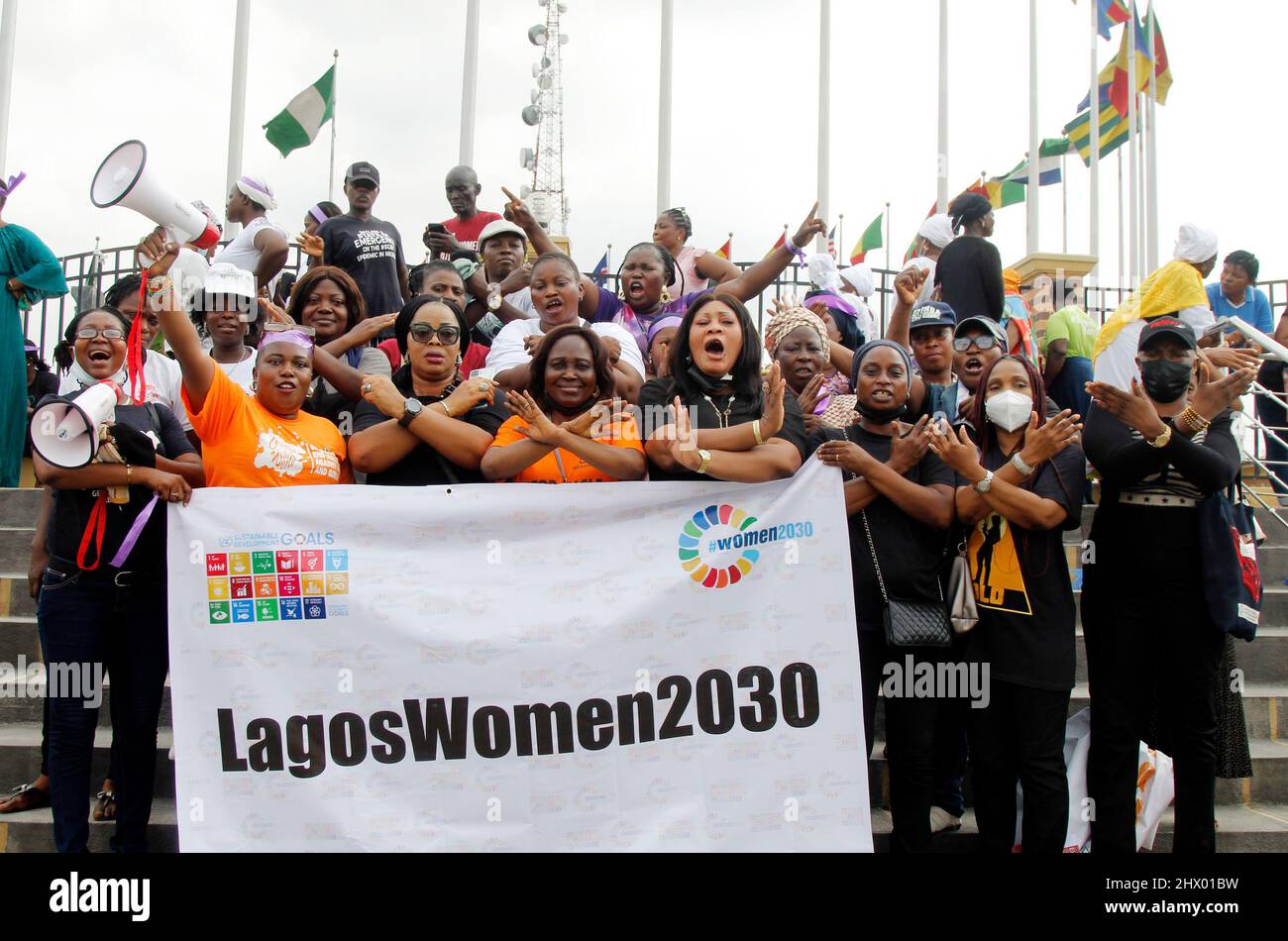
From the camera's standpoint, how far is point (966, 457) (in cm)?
407

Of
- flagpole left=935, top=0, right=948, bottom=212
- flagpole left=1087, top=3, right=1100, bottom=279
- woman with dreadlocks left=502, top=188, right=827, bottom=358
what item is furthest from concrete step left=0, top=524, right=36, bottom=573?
flagpole left=1087, top=3, right=1100, bottom=279

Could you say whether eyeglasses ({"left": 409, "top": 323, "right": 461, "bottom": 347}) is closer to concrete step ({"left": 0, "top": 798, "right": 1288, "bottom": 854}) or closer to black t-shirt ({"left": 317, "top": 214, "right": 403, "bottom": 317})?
concrete step ({"left": 0, "top": 798, "right": 1288, "bottom": 854})

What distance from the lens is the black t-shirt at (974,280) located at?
669 cm

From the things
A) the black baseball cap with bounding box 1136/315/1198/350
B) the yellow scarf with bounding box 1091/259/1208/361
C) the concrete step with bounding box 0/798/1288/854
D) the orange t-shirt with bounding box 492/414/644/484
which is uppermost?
the yellow scarf with bounding box 1091/259/1208/361

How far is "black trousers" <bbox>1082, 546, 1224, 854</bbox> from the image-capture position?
4117mm

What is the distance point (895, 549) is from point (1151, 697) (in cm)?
123

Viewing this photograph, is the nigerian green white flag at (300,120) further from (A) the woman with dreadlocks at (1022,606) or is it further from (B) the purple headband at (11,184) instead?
(A) the woman with dreadlocks at (1022,606)

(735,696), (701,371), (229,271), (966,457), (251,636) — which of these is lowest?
(735,696)

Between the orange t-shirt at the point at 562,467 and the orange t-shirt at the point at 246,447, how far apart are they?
0.79 m

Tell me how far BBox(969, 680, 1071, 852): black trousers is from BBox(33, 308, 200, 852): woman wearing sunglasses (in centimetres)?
329

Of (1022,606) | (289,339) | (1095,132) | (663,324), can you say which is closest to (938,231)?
(663,324)
